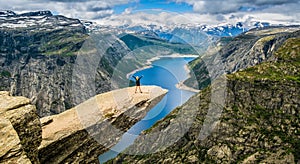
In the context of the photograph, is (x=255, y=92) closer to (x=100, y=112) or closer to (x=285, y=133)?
(x=285, y=133)

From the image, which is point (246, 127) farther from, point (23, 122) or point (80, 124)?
point (23, 122)

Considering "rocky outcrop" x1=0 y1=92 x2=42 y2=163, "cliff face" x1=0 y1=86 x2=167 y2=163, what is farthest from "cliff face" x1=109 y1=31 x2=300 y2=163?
"rocky outcrop" x1=0 y1=92 x2=42 y2=163

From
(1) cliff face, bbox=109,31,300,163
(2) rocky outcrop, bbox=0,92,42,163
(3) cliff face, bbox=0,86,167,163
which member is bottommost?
(1) cliff face, bbox=109,31,300,163

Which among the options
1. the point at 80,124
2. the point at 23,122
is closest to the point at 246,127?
the point at 80,124

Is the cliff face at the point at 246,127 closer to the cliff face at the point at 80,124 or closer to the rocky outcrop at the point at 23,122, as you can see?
the cliff face at the point at 80,124

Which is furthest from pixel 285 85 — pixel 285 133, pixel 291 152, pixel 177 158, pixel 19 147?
pixel 19 147

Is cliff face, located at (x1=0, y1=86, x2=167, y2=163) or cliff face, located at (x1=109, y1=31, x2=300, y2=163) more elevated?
cliff face, located at (x1=0, y1=86, x2=167, y2=163)

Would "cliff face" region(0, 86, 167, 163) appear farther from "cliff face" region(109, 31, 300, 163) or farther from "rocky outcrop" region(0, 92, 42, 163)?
"cliff face" region(109, 31, 300, 163)

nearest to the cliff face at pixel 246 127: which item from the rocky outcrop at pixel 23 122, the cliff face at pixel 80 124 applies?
the cliff face at pixel 80 124
